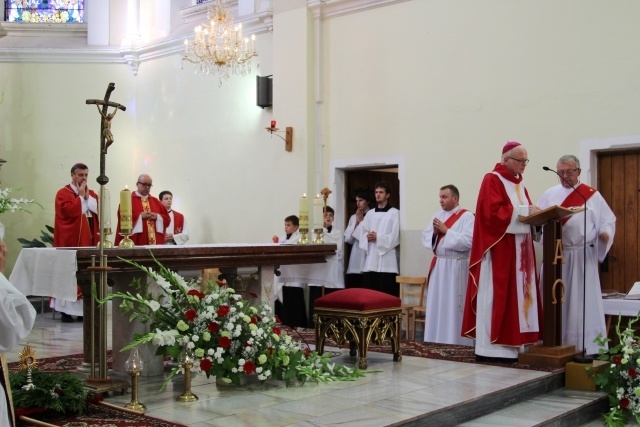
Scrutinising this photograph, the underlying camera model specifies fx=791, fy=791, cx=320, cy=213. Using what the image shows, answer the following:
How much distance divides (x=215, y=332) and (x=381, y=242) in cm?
410

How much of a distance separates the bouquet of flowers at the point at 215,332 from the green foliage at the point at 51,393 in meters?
0.49

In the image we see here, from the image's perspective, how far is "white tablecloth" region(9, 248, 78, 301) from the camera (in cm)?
491

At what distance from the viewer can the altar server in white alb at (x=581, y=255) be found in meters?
6.73

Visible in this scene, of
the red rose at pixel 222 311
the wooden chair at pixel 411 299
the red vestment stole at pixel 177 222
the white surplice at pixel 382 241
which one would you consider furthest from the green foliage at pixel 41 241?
the red rose at pixel 222 311

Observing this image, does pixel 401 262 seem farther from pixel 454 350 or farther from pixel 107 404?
pixel 107 404

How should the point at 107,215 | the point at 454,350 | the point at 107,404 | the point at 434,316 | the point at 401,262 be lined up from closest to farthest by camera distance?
the point at 107,404
the point at 107,215
the point at 454,350
the point at 434,316
the point at 401,262

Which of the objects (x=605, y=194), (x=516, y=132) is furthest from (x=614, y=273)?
(x=516, y=132)

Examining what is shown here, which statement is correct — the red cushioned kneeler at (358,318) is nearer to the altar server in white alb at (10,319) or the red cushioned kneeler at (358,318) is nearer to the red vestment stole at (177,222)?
the altar server in white alb at (10,319)

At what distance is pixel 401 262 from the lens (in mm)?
9172

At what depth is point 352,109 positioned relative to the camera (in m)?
9.57

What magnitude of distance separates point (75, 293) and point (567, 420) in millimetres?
3376

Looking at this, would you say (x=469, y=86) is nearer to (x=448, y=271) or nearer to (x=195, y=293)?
(x=448, y=271)

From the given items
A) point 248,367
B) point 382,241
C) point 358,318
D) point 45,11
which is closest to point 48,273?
point 248,367

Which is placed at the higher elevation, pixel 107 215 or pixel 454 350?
pixel 107 215
